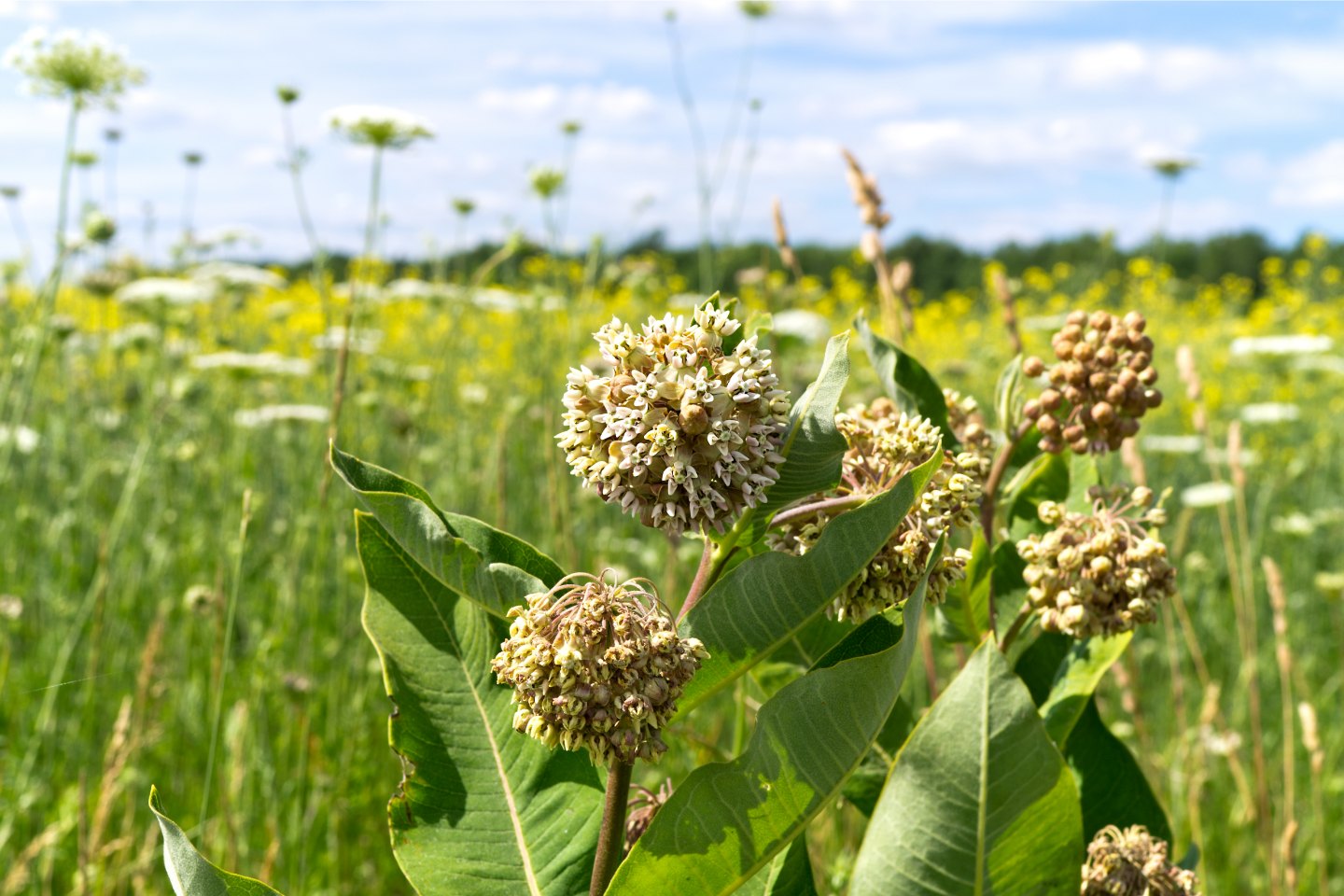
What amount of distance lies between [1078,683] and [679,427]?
39 cm

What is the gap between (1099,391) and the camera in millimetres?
820

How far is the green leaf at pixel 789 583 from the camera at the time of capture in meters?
0.56

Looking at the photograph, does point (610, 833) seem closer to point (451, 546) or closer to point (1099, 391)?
point (451, 546)

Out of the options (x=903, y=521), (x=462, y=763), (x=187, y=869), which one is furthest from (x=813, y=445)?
(x=187, y=869)

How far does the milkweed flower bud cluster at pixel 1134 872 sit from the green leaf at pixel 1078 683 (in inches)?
3.1

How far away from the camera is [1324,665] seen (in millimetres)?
4062

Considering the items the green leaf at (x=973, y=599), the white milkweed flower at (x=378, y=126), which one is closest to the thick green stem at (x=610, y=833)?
the green leaf at (x=973, y=599)

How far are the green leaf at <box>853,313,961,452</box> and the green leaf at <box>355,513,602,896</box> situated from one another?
35 cm

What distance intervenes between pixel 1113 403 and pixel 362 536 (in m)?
0.54

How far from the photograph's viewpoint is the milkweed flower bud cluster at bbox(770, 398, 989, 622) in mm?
Result: 626

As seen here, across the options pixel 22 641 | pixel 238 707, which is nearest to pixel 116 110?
pixel 22 641

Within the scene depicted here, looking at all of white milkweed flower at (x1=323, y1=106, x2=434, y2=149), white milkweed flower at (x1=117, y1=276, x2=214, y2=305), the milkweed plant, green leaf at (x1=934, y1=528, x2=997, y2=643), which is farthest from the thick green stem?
white milkweed flower at (x1=117, y1=276, x2=214, y2=305)

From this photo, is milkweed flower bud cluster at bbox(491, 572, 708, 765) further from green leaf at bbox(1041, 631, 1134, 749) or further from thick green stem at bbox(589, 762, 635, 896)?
green leaf at bbox(1041, 631, 1134, 749)

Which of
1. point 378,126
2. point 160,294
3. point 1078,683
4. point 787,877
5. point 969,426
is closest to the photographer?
point 787,877
